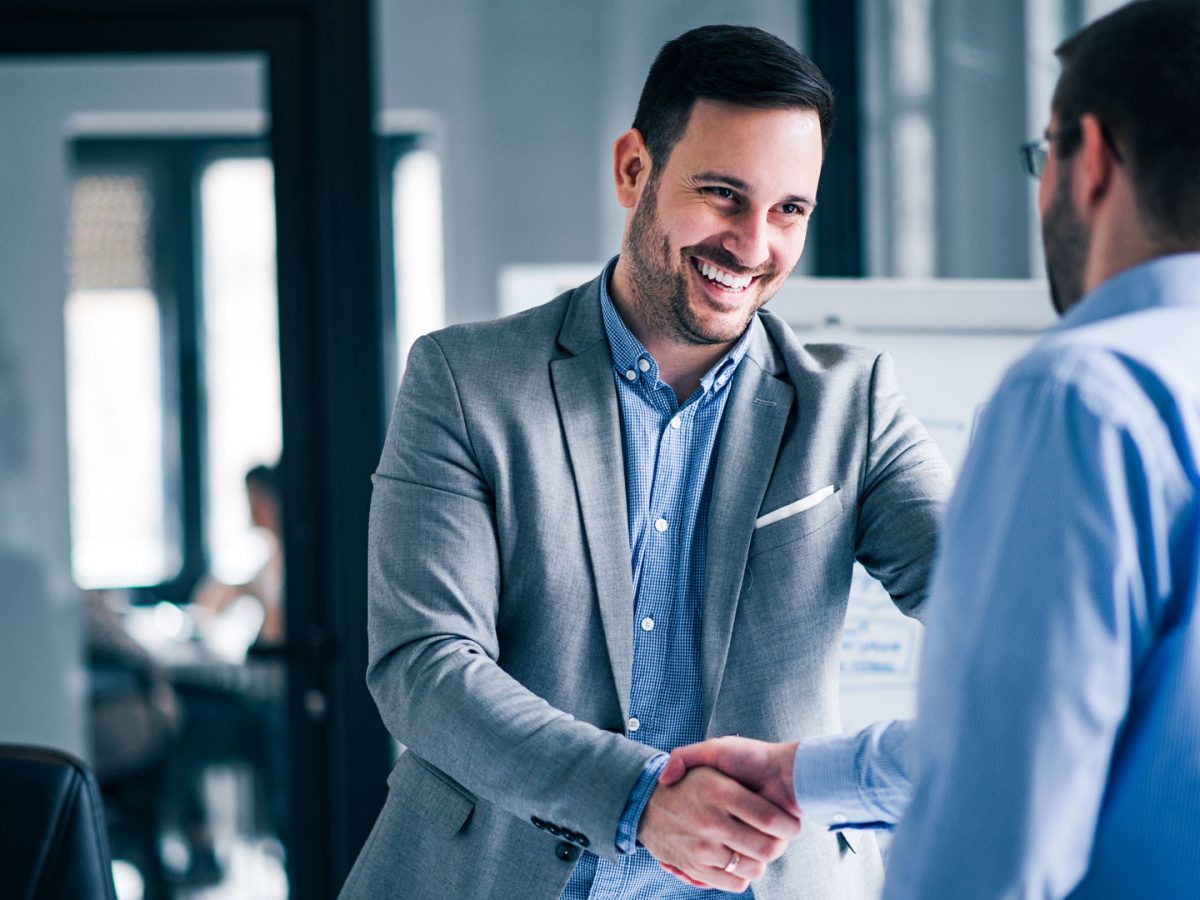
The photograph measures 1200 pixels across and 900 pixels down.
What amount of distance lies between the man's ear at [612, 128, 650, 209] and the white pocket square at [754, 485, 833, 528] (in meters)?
0.43

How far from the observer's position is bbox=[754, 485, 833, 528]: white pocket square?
1.46 meters

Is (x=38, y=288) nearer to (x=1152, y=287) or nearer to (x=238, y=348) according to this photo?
(x=238, y=348)

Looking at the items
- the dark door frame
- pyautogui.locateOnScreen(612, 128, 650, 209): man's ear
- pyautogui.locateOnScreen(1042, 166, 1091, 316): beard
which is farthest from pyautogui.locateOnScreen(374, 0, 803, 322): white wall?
pyautogui.locateOnScreen(1042, 166, 1091, 316): beard

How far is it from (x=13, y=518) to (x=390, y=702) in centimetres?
177

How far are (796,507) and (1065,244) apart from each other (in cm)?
64

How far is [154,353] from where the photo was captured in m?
2.82

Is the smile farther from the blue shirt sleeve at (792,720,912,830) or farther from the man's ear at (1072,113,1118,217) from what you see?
the man's ear at (1072,113,1118,217)

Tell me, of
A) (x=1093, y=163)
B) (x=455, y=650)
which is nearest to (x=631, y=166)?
(x=455, y=650)

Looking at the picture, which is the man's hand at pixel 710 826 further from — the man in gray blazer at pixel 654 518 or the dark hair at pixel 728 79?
the dark hair at pixel 728 79

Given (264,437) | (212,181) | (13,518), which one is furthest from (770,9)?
(13,518)

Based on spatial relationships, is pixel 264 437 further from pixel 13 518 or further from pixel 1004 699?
pixel 1004 699

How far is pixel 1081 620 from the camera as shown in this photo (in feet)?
2.31

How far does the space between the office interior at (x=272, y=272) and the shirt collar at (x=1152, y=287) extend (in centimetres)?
200

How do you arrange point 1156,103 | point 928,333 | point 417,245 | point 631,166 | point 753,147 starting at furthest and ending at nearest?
point 417,245, point 928,333, point 631,166, point 753,147, point 1156,103
